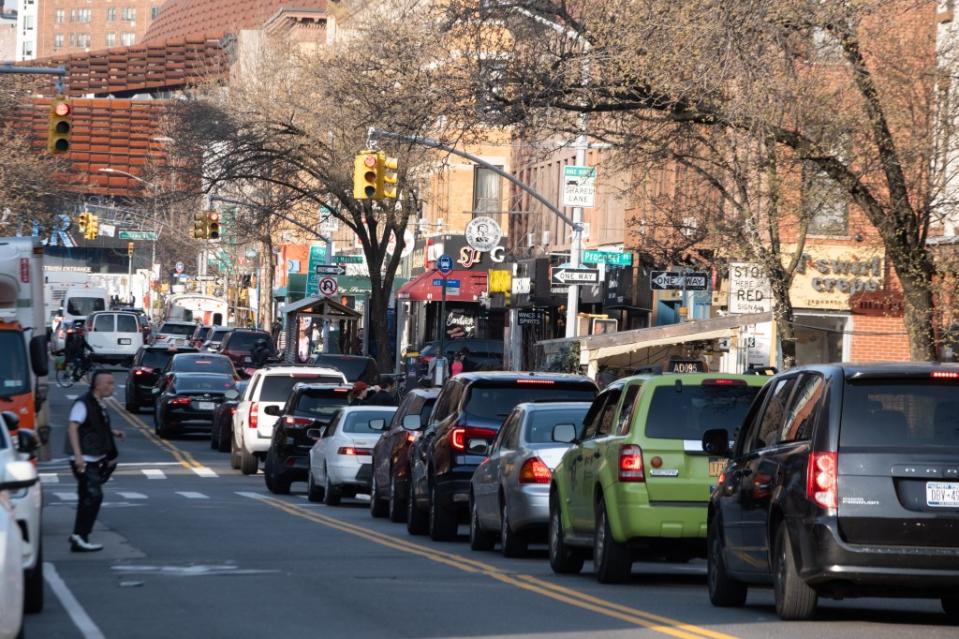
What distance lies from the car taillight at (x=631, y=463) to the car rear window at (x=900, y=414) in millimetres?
3233

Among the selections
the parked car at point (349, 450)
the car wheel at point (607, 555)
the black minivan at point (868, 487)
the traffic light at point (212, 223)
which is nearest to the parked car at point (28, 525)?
the car wheel at point (607, 555)

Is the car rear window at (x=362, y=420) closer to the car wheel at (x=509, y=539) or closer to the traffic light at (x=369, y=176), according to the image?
the traffic light at (x=369, y=176)

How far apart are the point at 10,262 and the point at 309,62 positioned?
3107 centimetres

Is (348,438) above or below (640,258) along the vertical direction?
below

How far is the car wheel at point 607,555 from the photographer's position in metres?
14.8

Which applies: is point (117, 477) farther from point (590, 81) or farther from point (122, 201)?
point (122, 201)

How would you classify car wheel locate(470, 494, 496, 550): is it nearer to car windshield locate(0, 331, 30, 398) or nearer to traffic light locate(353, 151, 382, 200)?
car windshield locate(0, 331, 30, 398)

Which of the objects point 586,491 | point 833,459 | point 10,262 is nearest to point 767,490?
point 833,459

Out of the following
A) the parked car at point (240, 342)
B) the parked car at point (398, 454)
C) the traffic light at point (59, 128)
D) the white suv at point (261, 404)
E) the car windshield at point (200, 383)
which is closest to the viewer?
the parked car at point (398, 454)

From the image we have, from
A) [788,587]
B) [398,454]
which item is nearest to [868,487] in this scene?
[788,587]

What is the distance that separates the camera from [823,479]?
1134 cm

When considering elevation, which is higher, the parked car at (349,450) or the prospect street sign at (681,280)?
the prospect street sign at (681,280)

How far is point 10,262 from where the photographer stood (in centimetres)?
2380

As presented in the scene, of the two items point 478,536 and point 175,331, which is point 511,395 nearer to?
point 478,536
